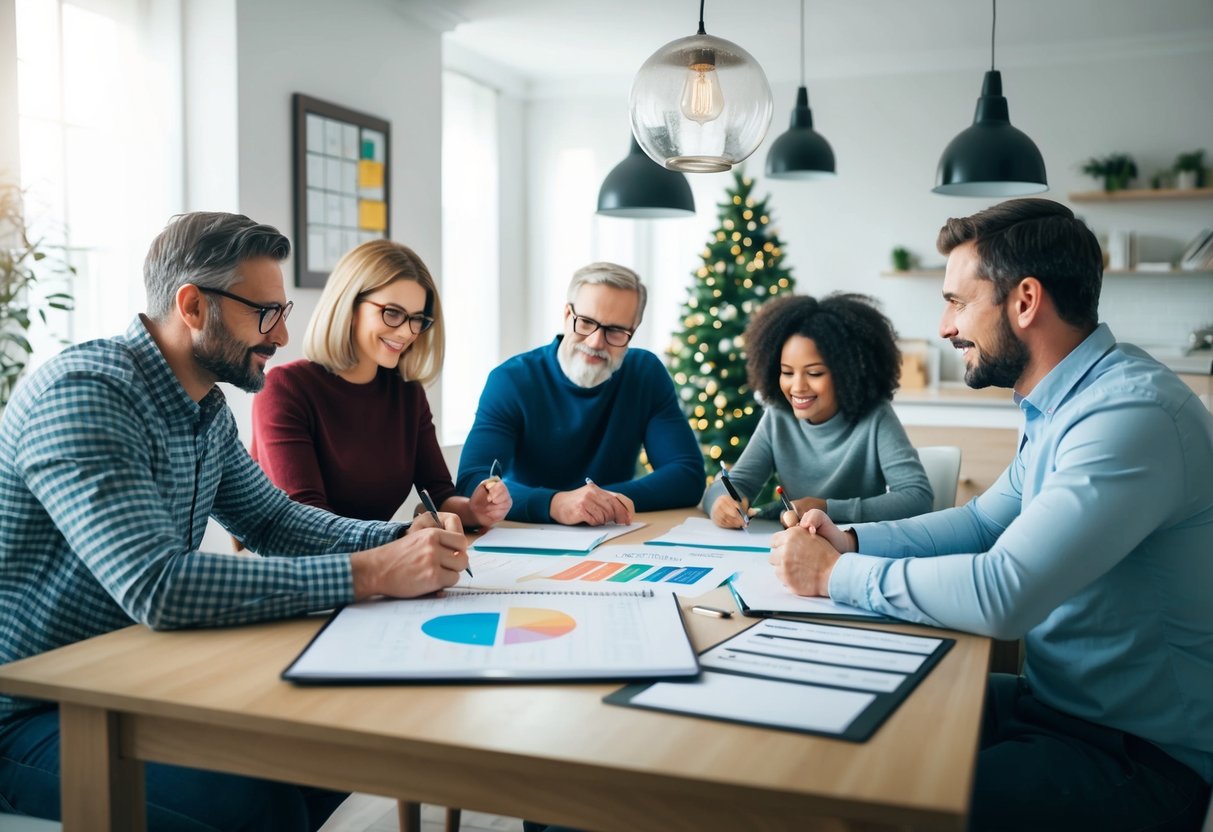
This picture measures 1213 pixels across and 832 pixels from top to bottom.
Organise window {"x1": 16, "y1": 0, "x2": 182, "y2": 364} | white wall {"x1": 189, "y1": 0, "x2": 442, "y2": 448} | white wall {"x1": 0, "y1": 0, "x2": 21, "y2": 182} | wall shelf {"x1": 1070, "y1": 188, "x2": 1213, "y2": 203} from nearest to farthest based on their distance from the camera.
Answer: white wall {"x1": 0, "y1": 0, "x2": 21, "y2": 182} → window {"x1": 16, "y1": 0, "x2": 182, "y2": 364} → white wall {"x1": 189, "y1": 0, "x2": 442, "y2": 448} → wall shelf {"x1": 1070, "y1": 188, "x2": 1213, "y2": 203}

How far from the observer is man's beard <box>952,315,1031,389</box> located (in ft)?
5.03

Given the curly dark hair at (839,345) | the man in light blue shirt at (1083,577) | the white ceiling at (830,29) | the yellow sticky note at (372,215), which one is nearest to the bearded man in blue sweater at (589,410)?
the curly dark hair at (839,345)

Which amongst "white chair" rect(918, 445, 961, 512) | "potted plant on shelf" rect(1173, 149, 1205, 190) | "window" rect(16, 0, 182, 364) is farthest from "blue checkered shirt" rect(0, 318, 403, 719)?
"potted plant on shelf" rect(1173, 149, 1205, 190)

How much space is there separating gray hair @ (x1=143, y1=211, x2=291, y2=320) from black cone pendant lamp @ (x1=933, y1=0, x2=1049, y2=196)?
2.36 m

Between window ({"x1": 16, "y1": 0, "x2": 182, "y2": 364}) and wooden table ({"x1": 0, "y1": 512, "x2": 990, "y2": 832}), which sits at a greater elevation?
window ({"x1": 16, "y1": 0, "x2": 182, "y2": 364})

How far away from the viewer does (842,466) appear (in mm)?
2441

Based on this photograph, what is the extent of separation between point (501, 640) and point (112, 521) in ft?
1.65

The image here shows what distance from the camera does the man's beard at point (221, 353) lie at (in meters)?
1.48

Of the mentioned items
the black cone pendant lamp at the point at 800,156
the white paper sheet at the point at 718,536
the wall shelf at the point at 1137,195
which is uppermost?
the wall shelf at the point at 1137,195

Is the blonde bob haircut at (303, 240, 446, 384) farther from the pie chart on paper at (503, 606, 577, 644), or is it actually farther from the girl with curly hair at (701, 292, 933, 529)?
the pie chart on paper at (503, 606, 577, 644)

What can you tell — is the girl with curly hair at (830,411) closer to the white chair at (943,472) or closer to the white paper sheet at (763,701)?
the white chair at (943,472)

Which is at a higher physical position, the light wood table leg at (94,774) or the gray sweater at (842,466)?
the gray sweater at (842,466)

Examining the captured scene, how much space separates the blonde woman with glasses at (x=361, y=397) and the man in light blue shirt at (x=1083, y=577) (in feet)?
3.30

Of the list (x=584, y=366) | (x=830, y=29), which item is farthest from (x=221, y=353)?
(x=830, y=29)
